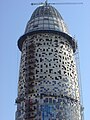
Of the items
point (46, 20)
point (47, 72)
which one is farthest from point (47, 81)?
point (46, 20)

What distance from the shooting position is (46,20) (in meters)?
56.9

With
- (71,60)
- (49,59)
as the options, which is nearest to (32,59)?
(49,59)

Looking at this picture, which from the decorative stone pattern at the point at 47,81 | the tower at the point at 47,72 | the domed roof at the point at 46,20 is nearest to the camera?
the decorative stone pattern at the point at 47,81

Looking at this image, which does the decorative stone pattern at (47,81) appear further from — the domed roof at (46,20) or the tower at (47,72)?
the domed roof at (46,20)

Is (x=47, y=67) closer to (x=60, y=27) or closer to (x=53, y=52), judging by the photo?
(x=53, y=52)

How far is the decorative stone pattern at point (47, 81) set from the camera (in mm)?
49469

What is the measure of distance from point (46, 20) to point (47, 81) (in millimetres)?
10463

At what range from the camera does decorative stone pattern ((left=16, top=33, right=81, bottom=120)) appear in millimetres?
49469

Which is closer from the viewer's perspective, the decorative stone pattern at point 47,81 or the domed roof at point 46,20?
the decorative stone pattern at point 47,81

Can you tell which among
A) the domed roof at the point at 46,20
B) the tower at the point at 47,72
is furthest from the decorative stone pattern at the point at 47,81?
the domed roof at the point at 46,20

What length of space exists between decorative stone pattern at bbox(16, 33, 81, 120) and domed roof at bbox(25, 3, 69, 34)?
1.33 meters

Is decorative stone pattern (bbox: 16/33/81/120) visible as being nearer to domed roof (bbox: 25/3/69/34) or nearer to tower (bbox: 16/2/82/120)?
tower (bbox: 16/2/82/120)

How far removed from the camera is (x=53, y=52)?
176 feet

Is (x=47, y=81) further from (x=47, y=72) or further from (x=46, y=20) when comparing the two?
(x=46, y=20)
